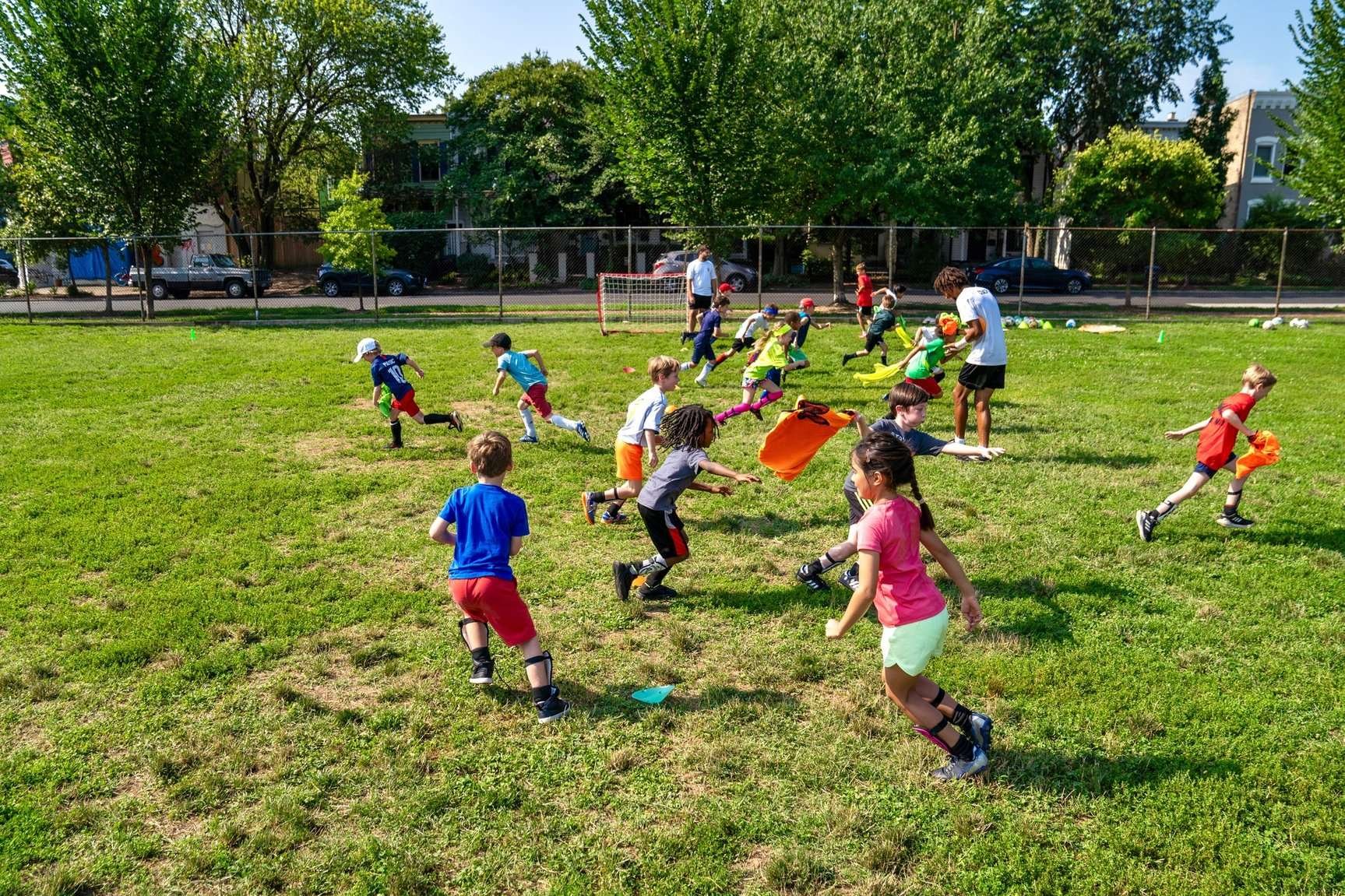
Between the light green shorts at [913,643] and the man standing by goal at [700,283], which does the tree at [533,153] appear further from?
the light green shorts at [913,643]

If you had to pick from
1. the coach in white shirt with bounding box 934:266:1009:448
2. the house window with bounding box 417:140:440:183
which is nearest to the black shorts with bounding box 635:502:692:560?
the coach in white shirt with bounding box 934:266:1009:448

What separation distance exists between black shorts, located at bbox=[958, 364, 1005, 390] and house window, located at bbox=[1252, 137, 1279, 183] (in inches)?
1677

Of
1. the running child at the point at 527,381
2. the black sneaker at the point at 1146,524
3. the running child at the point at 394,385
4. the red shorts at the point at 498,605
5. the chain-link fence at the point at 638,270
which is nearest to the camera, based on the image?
the red shorts at the point at 498,605

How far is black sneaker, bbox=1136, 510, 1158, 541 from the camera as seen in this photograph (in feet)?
24.1

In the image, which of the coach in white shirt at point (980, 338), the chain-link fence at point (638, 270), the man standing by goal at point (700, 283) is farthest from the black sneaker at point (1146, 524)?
the chain-link fence at point (638, 270)

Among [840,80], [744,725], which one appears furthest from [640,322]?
[744,725]

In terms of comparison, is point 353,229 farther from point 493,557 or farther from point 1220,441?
point 1220,441

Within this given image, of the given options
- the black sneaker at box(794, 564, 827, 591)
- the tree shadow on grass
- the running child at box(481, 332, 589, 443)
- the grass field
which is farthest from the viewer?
the running child at box(481, 332, 589, 443)

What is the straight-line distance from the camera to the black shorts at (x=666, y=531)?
6.12 metres

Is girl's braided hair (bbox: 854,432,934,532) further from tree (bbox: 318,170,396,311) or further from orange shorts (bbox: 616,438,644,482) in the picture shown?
tree (bbox: 318,170,396,311)

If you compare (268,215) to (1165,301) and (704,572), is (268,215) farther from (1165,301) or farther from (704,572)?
(704,572)

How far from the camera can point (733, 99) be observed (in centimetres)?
2252

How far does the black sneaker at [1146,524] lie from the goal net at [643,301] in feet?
48.2

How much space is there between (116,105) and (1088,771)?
26271 mm
